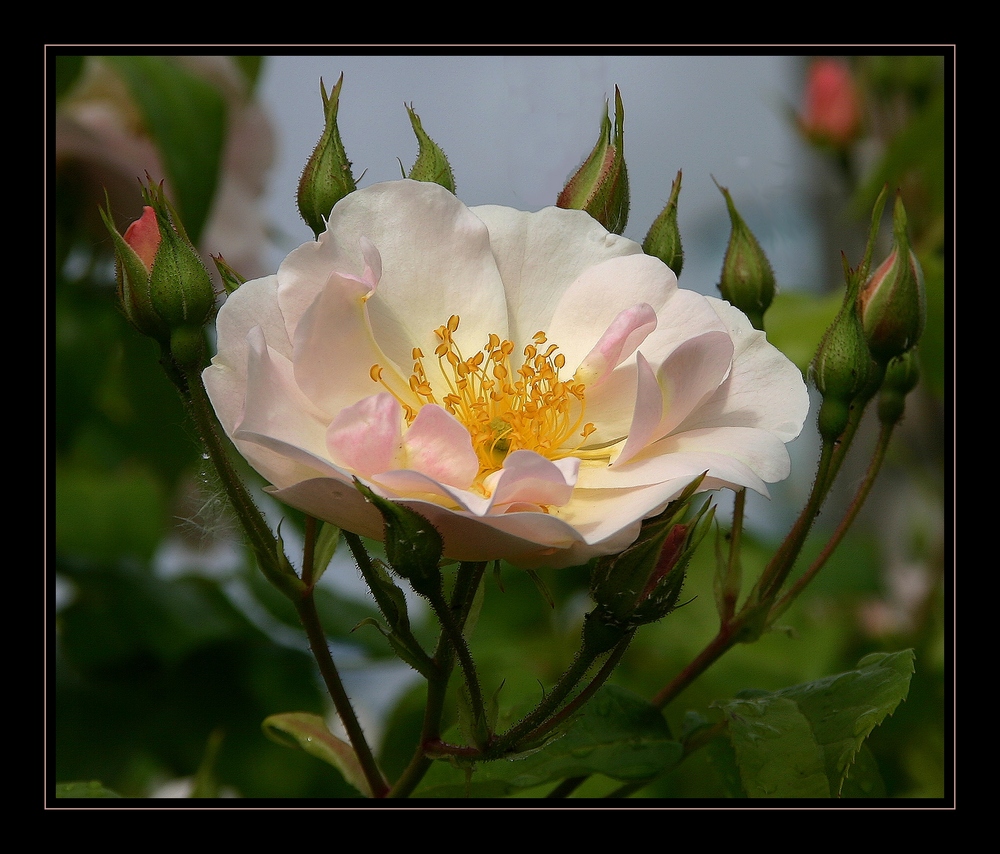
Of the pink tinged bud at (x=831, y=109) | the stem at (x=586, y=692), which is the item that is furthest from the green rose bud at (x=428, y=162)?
the pink tinged bud at (x=831, y=109)

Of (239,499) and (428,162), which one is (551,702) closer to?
(239,499)

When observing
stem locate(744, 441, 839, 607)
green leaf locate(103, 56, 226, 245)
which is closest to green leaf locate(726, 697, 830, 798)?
stem locate(744, 441, 839, 607)

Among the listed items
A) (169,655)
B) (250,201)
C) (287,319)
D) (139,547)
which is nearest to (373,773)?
(287,319)

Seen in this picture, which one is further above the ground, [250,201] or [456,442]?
[250,201]

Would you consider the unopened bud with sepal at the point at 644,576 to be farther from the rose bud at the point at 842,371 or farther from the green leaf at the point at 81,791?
the green leaf at the point at 81,791

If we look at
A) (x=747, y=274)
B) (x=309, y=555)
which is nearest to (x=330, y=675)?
(x=309, y=555)
